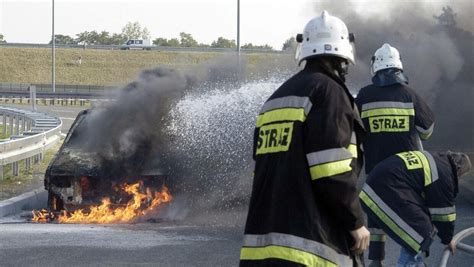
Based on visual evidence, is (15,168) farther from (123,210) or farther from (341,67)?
(341,67)

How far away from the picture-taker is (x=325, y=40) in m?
4.07

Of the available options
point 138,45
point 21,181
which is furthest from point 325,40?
point 138,45

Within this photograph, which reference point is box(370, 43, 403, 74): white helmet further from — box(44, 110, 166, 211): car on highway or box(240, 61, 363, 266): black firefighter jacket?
box(44, 110, 166, 211): car on highway

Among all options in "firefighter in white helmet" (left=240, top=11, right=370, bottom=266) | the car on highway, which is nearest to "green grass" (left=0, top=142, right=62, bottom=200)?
the car on highway

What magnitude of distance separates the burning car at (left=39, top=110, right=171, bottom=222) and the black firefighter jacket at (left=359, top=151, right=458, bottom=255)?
514cm

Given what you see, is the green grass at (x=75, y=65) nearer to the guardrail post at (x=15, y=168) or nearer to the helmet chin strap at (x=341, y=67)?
the guardrail post at (x=15, y=168)

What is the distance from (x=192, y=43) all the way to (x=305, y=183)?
9569 cm

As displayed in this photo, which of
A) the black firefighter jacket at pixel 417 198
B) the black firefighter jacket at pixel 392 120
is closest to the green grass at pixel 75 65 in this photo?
the black firefighter jacket at pixel 392 120

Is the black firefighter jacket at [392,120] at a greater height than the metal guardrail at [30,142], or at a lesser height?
greater

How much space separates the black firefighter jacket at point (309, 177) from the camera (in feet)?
12.6

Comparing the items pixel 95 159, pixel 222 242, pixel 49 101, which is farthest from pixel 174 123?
pixel 49 101

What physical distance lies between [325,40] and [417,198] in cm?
221

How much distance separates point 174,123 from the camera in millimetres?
11547

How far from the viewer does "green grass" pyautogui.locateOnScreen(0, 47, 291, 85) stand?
66.9 metres
